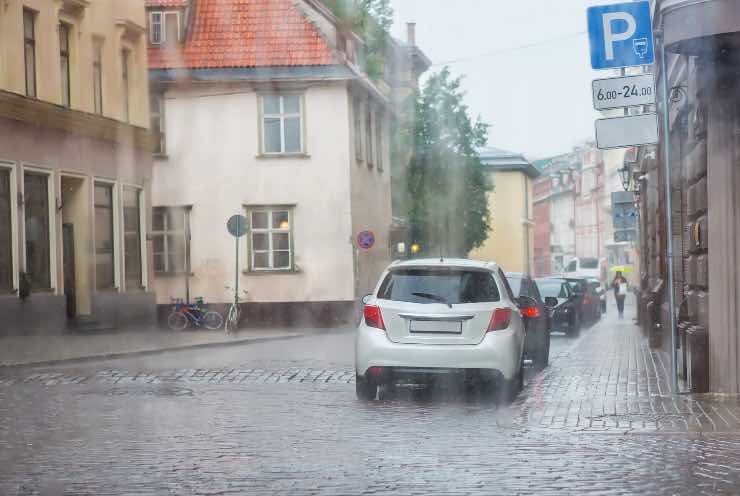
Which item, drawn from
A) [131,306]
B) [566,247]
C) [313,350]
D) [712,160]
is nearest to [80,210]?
[131,306]

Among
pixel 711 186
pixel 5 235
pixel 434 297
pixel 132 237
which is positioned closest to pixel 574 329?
pixel 132 237

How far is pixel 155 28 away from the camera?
3825 cm

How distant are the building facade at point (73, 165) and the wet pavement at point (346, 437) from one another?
9.55 metres

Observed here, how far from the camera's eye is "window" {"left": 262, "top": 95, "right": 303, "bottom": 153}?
3962cm

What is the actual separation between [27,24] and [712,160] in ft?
55.1

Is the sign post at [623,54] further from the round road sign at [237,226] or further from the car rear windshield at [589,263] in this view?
the car rear windshield at [589,263]

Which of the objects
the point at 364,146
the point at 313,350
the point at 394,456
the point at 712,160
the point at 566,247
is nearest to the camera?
the point at 394,456

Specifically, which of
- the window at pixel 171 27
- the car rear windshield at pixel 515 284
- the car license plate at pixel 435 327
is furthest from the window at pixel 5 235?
the car license plate at pixel 435 327

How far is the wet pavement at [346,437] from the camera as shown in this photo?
30.0ft

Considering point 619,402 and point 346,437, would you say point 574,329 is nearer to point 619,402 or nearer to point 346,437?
point 619,402

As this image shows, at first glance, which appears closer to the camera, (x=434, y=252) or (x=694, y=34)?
(x=694, y=34)

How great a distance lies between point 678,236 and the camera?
885 inches

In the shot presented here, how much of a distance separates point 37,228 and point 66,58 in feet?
11.1

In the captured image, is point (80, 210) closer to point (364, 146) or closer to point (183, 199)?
point (183, 199)
